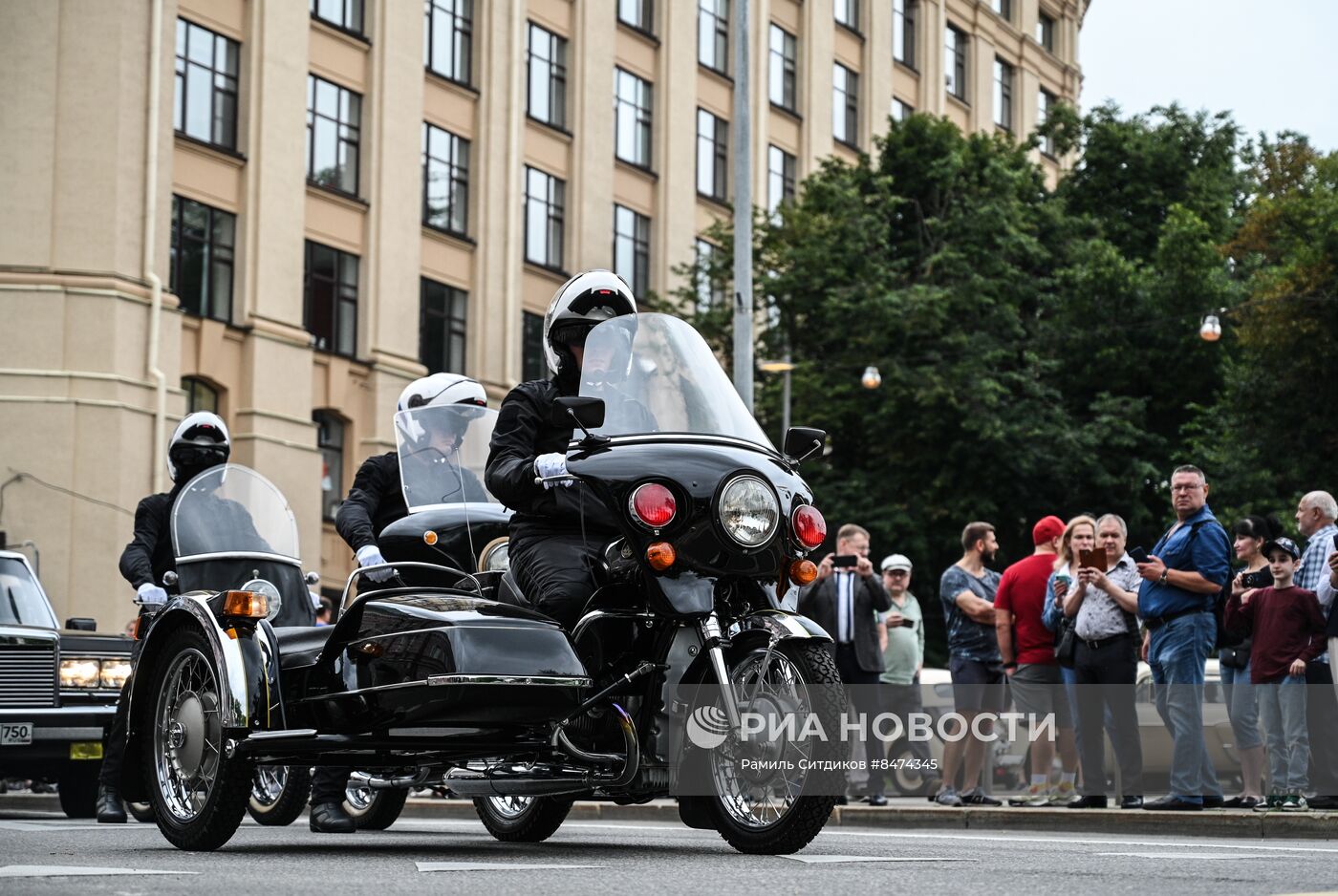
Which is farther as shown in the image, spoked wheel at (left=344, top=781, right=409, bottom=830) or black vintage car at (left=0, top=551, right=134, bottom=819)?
black vintage car at (left=0, top=551, right=134, bottom=819)

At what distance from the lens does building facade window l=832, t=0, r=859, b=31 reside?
165ft

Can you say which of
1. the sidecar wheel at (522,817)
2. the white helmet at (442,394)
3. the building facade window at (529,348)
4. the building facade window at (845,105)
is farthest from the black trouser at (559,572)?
the building facade window at (845,105)

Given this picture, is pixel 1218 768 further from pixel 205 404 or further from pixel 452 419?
pixel 205 404

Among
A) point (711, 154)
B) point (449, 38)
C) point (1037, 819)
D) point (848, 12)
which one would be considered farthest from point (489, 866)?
point (848, 12)

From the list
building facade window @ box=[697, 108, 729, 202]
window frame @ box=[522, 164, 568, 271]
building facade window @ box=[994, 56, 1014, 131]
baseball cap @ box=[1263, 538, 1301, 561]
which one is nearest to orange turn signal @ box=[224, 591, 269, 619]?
baseball cap @ box=[1263, 538, 1301, 561]

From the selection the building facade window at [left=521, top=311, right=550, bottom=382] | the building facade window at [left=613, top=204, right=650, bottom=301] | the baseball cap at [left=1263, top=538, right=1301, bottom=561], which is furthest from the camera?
the building facade window at [left=613, top=204, right=650, bottom=301]

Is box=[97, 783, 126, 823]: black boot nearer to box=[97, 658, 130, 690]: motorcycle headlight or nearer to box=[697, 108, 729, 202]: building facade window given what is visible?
box=[97, 658, 130, 690]: motorcycle headlight

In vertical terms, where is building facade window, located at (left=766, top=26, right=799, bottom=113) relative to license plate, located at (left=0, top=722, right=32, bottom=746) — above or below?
above

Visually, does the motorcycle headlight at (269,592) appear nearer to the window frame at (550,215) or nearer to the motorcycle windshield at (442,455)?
the motorcycle windshield at (442,455)

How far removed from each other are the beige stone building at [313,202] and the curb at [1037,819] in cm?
1579

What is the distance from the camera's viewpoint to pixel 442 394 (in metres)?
10.3

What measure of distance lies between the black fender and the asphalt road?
0.43 metres

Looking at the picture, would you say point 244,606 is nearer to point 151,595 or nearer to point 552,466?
point 552,466

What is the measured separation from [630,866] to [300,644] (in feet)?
5.76
